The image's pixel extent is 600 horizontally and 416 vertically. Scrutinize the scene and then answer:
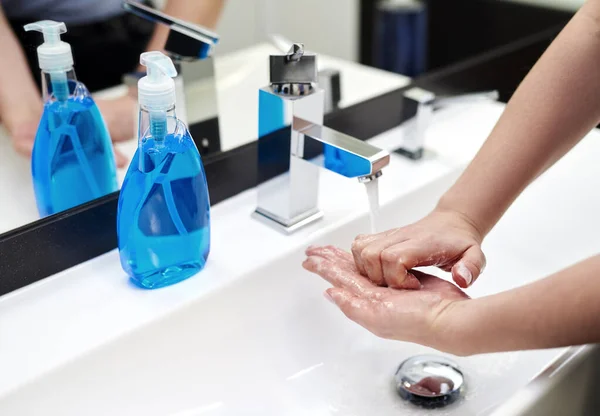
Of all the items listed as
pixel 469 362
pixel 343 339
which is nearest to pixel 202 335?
pixel 343 339

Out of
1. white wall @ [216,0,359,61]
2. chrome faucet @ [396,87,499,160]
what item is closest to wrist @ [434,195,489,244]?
chrome faucet @ [396,87,499,160]

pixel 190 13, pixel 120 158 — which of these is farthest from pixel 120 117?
pixel 190 13

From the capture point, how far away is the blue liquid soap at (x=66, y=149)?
71cm

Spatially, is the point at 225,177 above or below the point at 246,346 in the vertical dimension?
above

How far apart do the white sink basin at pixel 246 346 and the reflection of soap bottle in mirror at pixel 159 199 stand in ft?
0.12

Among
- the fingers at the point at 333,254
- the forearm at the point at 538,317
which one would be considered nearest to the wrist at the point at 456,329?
the forearm at the point at 538,317

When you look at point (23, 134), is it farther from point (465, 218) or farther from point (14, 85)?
point (465, 218)

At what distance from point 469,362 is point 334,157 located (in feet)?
0.85

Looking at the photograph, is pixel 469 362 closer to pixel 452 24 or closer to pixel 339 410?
pixel 339 410

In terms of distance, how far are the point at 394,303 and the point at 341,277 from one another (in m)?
0.08

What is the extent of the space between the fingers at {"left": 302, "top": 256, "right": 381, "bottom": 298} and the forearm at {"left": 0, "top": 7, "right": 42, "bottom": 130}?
1.13ft

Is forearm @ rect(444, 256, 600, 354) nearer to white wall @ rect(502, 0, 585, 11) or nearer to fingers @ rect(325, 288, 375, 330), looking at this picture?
fingers @ rect(325, 288, 375, 330)

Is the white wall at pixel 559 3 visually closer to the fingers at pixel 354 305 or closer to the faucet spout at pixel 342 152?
the faucet spout at pixel 342 152

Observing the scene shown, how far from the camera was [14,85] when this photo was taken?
0.75 meters
